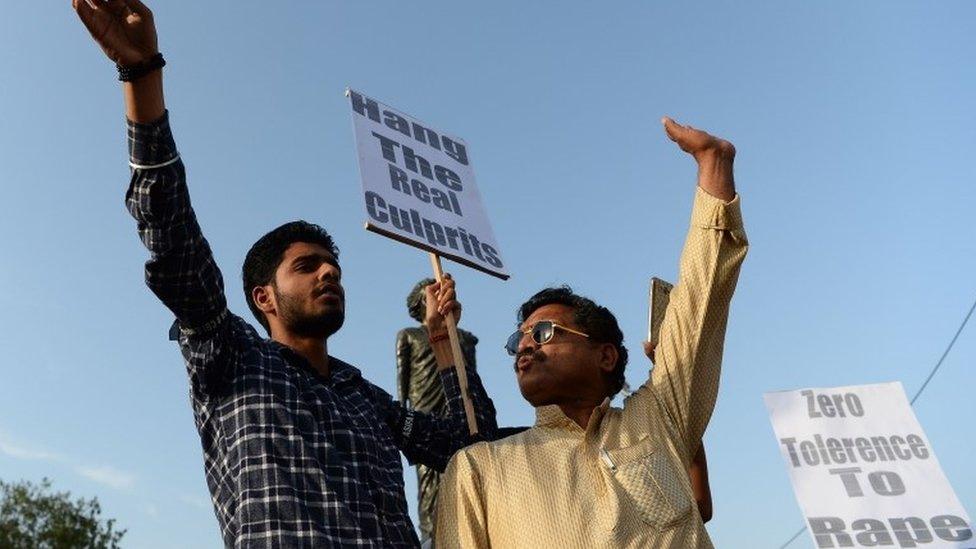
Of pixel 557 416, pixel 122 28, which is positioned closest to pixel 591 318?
pixel 557 416

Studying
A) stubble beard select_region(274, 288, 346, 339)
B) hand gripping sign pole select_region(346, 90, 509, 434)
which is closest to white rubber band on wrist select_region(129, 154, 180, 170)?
stubble beard select_region(274, 288, 346, 339)

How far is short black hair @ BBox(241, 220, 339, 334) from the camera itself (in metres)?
2.83

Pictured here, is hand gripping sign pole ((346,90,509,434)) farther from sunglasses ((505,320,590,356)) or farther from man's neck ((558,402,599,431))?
man's neck ((558,402,599,431))

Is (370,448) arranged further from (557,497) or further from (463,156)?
(463,156)

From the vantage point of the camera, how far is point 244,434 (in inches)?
89.4

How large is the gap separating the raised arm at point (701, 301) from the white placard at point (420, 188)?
1353 millimetres

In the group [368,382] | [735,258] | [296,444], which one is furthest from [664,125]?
[296,444]

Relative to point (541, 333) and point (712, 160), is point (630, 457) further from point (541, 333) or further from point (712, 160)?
point (712, 160)

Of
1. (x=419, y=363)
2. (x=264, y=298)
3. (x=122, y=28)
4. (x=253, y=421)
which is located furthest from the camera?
(x=419, y=363)

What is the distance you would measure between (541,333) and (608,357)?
0.27m

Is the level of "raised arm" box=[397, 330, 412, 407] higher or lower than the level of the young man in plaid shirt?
higher

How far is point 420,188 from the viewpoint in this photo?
3977mm

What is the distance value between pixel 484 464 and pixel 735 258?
0.95 metres

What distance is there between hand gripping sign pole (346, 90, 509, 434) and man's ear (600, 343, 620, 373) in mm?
610
